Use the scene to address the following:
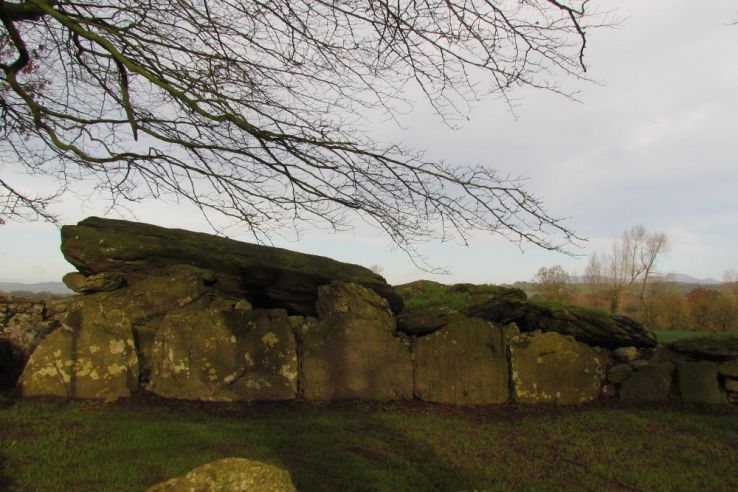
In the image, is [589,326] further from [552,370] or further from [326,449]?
[326,449]

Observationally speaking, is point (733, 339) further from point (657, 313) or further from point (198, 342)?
point (657, 313)

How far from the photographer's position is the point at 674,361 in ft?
28.5

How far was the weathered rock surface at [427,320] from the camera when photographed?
858 cm

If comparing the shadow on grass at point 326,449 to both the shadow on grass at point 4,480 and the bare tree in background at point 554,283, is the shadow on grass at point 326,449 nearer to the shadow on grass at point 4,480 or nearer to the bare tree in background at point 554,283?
the shadow on grass at point 4,480

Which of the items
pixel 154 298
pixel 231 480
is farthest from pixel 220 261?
pixel 231 480

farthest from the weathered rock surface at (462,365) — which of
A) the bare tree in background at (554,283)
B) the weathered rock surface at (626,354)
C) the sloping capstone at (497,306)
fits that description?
the bare tree in background at (554,283)

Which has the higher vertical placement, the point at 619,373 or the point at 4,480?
the point at 619,373

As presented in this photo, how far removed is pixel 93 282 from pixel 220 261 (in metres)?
1.94

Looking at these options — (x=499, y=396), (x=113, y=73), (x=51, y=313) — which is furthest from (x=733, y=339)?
(x=51, y=313)

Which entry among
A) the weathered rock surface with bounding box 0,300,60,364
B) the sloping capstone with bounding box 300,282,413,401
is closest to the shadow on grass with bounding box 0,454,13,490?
the sloping capstone with bounding box 300,282,413,401

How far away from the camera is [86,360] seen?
7.49 metres

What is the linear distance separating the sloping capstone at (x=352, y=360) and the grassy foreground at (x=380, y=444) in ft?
1.05

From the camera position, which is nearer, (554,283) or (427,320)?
(427,320)

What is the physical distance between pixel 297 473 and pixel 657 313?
27708mm
